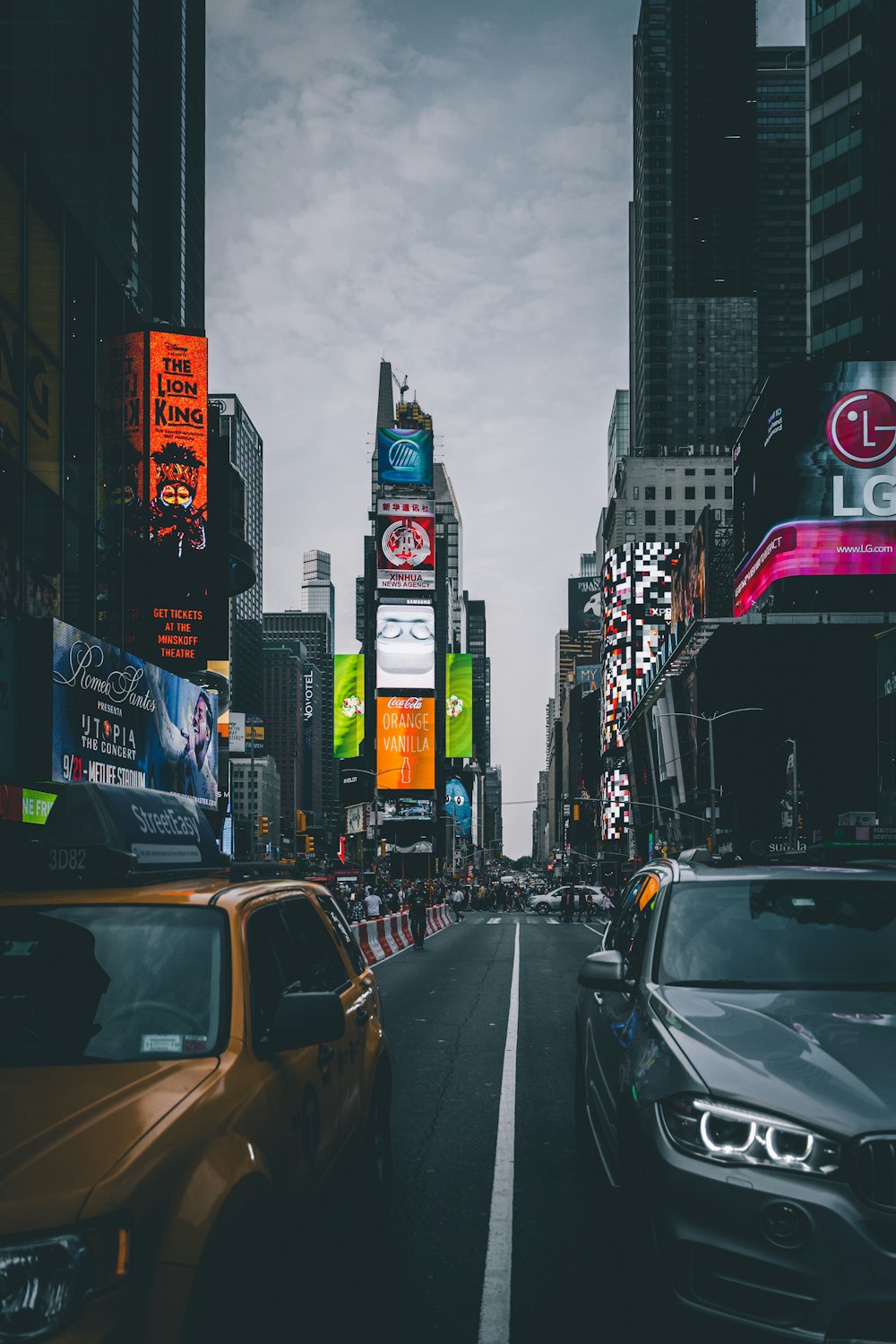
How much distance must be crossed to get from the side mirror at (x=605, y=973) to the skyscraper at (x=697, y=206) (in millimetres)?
183222

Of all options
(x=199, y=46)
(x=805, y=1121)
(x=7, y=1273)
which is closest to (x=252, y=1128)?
(x=7, y=1273)

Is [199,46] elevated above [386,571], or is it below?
above

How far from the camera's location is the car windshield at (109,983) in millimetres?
4039

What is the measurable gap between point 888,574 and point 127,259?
1646 inches

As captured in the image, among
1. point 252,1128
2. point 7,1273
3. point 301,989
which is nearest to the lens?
point 7,1273

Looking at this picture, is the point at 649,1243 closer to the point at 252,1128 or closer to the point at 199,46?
the point at 252,1128

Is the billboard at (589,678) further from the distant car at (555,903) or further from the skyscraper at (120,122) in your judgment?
the distant car at (555,903)

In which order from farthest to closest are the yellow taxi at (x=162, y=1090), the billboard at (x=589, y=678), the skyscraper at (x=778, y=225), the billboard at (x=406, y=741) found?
the skyscraper at (x=778, y=225)
the billboard at (x=589, y=678)
the billboard at (x=406, y=741)
the yellow taxi at (x=162, y=1090)

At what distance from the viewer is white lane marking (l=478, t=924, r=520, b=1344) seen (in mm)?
4984

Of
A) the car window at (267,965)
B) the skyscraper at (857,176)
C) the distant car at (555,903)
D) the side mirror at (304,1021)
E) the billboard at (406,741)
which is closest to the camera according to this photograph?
the side mirror at (304,1021)

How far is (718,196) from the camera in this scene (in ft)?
626

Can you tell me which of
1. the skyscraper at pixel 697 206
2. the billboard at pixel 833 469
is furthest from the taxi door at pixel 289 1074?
the skyscraper at pixel 697 206

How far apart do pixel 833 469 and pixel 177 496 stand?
114ft

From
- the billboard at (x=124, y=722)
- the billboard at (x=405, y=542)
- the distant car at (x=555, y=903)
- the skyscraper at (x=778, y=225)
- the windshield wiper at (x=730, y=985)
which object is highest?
the skyscraper at (x=778, y=225)
